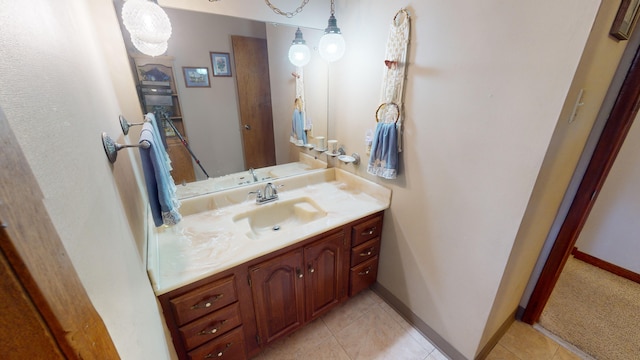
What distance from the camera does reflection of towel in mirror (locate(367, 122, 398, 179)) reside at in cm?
139

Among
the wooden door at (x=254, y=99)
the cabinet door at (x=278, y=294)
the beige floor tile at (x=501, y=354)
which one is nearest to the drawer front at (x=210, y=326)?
the cabinet door at (x=278, y=294)

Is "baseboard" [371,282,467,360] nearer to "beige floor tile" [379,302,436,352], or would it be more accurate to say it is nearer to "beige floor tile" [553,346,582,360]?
"beige floor tile" [379,302,436,352]

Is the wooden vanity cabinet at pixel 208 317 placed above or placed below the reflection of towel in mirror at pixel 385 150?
below

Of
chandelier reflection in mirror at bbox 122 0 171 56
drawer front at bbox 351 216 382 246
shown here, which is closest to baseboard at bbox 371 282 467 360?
drawer front at bbox 351 216 382 246

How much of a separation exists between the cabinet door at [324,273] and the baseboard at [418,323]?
378 millimetres

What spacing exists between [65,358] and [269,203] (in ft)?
4.57

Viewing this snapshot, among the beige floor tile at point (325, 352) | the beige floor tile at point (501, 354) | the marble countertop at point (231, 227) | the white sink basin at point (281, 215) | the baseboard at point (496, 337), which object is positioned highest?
the marble countertop at point (231, 227)

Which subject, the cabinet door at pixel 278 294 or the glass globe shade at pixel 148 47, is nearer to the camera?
the glass globe shade at pixel 148 47

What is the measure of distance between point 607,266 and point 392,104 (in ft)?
8.20

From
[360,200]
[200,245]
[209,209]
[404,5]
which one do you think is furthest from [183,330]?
[404,5]

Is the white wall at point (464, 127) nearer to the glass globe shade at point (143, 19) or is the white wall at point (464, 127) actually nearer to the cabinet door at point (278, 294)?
the cabinet door at point (278, 294)

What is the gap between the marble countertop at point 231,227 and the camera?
103cm

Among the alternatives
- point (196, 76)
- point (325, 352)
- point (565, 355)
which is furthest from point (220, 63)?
point (565, 355)

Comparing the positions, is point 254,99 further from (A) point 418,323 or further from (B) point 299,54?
(A) point 418,323
